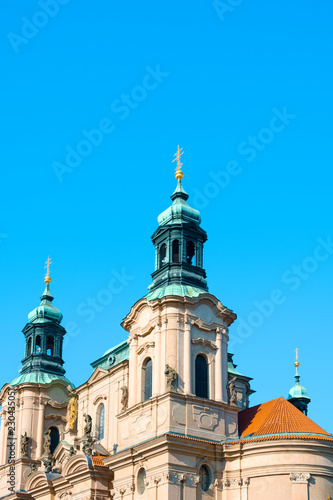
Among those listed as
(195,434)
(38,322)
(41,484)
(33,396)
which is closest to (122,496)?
(195,434)

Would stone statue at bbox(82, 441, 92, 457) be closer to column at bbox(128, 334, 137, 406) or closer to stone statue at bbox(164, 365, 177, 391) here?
column at bbox(128, 334, 137, 406)

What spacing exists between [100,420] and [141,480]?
26.9ft

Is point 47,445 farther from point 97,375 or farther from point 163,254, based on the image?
point 163,254

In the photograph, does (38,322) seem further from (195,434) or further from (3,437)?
(195,434)

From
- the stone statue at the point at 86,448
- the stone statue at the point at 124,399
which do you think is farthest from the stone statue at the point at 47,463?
the stone statue at the point at 124,399

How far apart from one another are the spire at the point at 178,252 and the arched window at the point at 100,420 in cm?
767

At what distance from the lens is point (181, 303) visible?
134 feet

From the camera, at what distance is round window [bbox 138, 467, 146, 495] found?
3869 cm

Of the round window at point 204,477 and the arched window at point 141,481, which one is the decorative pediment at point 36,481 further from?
the round window at point 204,477

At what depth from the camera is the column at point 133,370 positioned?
4116 centimetres

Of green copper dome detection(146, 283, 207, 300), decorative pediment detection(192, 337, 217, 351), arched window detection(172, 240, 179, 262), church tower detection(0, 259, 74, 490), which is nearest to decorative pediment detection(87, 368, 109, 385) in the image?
church tower detection(0, 259, 74, 490)

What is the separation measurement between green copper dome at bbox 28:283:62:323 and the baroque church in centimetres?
744

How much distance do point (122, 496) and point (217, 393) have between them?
20.9ft

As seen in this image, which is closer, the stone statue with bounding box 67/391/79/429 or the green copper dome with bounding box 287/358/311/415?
the stone statue with bounding box 67/391/79/429
